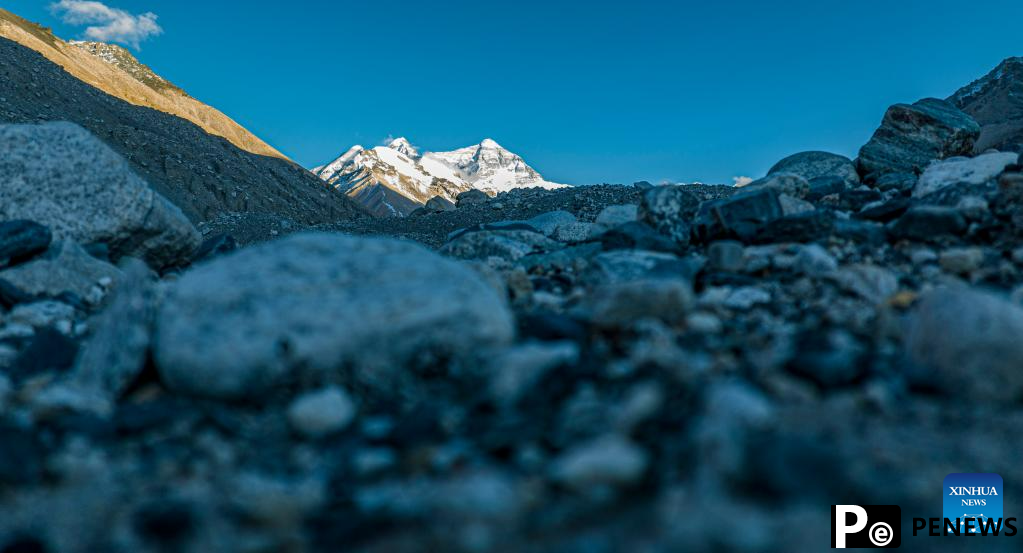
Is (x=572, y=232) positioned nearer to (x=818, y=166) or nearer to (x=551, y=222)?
(x=551, y=222)

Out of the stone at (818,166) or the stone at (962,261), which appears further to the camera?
the stone at (818,166)

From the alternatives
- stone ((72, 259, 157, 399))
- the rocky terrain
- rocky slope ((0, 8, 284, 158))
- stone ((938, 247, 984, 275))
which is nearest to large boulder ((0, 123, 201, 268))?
the rocky terrain

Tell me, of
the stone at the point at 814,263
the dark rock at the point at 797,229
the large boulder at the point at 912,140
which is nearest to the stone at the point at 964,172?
the dark rock at the point at 797,229

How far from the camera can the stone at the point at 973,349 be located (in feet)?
8.14

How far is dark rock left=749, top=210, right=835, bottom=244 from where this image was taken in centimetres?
568

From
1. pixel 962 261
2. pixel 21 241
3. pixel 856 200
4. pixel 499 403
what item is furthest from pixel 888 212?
pixel 21 241

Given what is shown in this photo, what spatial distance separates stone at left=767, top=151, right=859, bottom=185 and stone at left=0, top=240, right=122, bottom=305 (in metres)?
11.5

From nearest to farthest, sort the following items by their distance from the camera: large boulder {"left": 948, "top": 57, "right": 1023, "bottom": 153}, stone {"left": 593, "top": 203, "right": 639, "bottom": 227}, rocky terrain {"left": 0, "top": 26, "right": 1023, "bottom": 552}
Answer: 1. rocky terrain {"left": 0, "top": 26, "right": 1023, "bottom": 552}
2. stone {"left": 593, "top": 203, "right": 639, "bottom": 227}
3. large boulder {"left": 948, "top": 57, "right": 1023, "bottom": 153}

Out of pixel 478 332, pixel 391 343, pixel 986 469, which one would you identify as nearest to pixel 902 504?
pixel 986 469

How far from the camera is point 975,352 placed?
99.5 inches

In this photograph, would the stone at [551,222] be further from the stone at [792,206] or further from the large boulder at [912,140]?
the large boulder at [912,140]

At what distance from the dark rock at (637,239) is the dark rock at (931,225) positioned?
2053 mm

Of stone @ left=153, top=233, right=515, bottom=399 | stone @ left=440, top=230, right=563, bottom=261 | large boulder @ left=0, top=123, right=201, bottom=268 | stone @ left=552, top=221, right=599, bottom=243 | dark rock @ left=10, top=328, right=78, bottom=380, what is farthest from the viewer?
stone @ left=552, top=221, right=599, bottom=243

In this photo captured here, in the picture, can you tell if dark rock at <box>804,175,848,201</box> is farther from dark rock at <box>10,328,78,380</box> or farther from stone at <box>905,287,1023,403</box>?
dark rock at <box>10,328,78,380</box>
